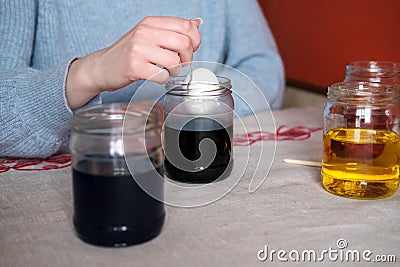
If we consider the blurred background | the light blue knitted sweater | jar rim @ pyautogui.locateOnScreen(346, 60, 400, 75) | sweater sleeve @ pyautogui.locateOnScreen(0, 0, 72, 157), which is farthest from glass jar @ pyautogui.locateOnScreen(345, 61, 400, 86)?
sweater sleeve @ pyautogui.locateOnScreen(0, 0, 72, 157)

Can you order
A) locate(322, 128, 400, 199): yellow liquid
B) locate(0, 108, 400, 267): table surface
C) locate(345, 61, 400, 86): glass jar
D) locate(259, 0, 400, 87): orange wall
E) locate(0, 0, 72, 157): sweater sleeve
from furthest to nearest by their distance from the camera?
locate(259, 0, 400, 87): orange wall
locate(345, 61, 400, 86): glass jar
locate(0, 0, 72, 157): sweater sleeve
locate(322, 128, 400, 199): yellow liquid
locate(0, 108, 400, 267): table surface

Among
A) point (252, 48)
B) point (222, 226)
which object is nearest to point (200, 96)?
point (222, 226)

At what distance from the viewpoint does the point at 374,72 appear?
1.28 meters

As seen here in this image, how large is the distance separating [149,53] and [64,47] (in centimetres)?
48

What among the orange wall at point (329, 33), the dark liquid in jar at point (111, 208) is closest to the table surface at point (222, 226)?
the dark liquid in jar at point (111, 208)

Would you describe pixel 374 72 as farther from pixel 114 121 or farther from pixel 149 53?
pixel 114 121

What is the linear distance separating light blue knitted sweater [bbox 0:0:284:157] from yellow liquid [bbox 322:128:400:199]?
47 cm

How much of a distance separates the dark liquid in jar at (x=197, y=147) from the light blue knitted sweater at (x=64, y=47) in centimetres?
22

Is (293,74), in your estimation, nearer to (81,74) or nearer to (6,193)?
(81,74)

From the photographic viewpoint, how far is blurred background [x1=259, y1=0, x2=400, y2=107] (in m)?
1.70

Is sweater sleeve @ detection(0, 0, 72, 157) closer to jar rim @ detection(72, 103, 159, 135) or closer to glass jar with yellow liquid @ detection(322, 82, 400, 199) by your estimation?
jar rim @ detection(72, 103, 159, 135)

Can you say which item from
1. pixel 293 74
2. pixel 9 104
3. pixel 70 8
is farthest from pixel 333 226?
pixel 293 74

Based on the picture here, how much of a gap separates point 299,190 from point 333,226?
0.15 m

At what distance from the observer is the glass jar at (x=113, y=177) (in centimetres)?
70
